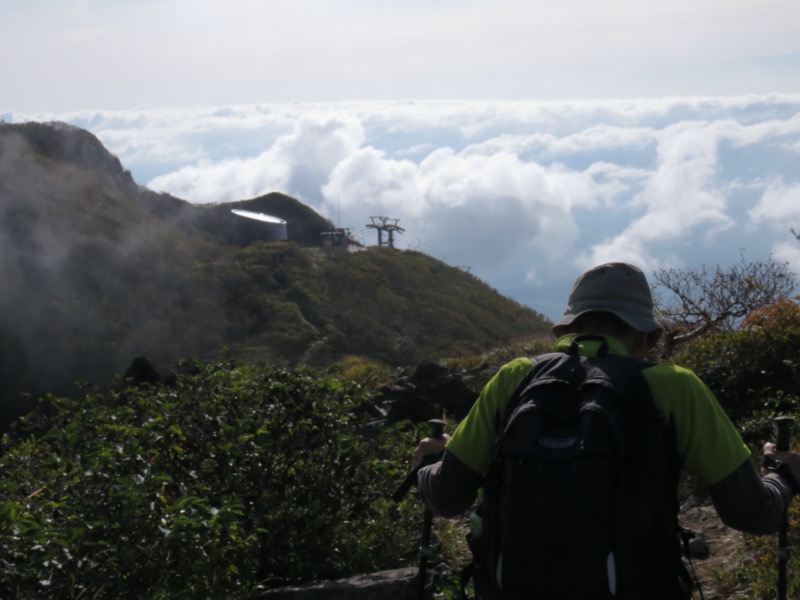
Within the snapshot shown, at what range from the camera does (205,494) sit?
5.12 metres

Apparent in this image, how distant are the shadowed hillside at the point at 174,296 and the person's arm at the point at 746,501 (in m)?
20.9

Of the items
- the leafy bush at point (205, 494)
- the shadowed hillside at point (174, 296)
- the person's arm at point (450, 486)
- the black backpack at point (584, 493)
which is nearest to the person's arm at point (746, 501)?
the black backpack at point (584, 493)

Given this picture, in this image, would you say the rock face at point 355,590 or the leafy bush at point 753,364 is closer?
the rock face at point 355,590

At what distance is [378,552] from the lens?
5613 millimetres

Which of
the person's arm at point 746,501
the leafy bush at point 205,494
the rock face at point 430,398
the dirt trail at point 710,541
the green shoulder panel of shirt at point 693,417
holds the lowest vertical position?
the dirt trail at point 710,541

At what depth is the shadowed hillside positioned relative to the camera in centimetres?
2753

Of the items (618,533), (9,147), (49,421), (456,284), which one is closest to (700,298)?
(49,421)

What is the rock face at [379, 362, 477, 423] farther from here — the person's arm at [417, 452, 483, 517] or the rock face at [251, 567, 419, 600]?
the person's arm at [417, 452, 483, 517]

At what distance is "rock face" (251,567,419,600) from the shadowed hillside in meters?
18.4

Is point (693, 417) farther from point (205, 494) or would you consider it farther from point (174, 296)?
point (174, 296)

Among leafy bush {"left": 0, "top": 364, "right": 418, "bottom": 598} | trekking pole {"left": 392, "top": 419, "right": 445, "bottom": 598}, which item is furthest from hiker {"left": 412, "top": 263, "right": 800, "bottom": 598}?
leafy bush {"left": 0, "top": 364, "right": 418, "bottom": 598}

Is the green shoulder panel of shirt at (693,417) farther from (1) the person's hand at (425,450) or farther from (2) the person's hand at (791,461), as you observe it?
(1) the person's hand at (425,450)

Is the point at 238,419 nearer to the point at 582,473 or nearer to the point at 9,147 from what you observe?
the point at 582,473

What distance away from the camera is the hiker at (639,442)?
2760mm
